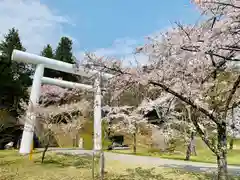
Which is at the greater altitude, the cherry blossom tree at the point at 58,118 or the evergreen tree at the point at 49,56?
the evergreen tree at the point at 49,56

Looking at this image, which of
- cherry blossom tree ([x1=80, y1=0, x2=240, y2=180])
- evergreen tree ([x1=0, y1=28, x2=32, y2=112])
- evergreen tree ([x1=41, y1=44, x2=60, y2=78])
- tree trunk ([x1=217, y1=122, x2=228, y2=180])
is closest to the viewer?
cherry blossom tree ([x1=80, y1=0, x2=240, y2=180])

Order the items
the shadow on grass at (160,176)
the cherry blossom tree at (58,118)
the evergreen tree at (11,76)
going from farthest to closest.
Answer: the evergreen tree at (11,76)
the cherry blossom tree at (58,118)
the shadow on grass at (160,176)

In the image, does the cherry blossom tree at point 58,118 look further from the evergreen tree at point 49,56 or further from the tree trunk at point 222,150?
the evergreen tree at point 49,56

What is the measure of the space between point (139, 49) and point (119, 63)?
51cm

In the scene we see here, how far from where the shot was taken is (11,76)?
23406 mm

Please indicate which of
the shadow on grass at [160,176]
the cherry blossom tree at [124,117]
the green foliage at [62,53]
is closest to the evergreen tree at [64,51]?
the green foliage at [62,53]

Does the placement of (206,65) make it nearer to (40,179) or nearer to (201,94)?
(201,94)

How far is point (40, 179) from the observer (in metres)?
7.98

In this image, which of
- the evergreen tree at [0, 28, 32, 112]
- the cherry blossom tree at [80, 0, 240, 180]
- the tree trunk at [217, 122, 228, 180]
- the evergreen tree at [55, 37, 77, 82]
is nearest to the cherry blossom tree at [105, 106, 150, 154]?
the cherry blossom tree at [80, 0, 240, 180]

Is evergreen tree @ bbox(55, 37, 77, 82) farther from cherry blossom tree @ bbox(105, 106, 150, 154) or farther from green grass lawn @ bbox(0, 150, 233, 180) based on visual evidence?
green grass lawn @ bbox(0, 150, 233, 180)

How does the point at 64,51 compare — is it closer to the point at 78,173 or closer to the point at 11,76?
the point at 11,76

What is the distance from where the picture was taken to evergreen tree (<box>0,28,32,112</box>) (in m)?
22.8

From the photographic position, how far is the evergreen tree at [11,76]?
2277 centimetres

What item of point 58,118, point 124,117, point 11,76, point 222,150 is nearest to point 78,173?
point 222,150
